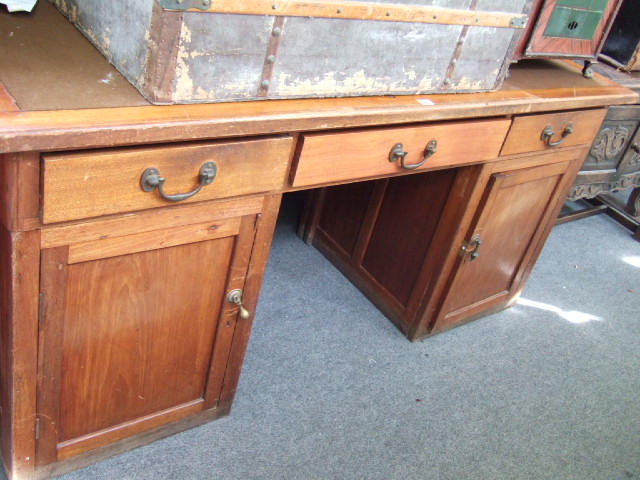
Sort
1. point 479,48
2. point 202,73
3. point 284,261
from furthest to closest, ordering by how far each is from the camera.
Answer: point 284,261 → point 479,48 → point 202,73

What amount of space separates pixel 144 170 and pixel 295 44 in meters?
0.37

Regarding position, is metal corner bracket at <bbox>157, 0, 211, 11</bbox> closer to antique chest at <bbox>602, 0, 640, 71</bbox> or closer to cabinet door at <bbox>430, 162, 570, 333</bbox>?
cabinet door at <bbox>430, 162, 570, 333</bbox>

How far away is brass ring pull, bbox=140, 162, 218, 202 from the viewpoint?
3.36 ft

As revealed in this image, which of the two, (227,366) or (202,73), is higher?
(202,73)

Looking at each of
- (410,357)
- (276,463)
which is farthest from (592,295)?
(276,463)

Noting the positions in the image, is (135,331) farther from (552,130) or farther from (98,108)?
(552,130)

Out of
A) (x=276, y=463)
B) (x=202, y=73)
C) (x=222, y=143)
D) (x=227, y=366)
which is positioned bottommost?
(x=276, y=463)

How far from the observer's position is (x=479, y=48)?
146 centimetres

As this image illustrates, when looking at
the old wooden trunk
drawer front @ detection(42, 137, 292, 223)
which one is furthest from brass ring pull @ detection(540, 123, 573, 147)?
drawer front @ detection(42, 137, 292, 223)

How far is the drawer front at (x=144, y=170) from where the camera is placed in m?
0.95

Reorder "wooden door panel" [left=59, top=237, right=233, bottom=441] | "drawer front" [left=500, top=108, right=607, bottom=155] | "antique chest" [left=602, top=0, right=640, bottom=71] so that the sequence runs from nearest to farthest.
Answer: "wooden door panel" [left=59, top=237, right=233, bottom=441] < "drawer front" [left=500, top=108, right=607, bottom=155] < "antique chest" [left=602, top=0, right=640, bottom=71]

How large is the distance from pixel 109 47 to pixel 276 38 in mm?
305

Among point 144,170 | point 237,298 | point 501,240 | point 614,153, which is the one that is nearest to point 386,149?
point 237,298

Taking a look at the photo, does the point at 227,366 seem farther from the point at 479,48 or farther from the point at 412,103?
the point at 479,48
